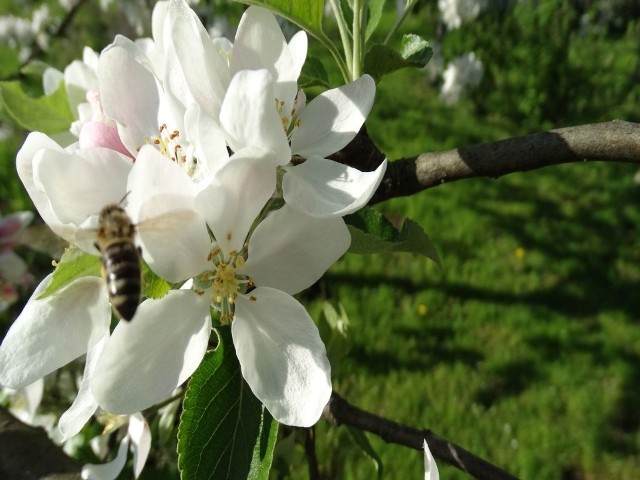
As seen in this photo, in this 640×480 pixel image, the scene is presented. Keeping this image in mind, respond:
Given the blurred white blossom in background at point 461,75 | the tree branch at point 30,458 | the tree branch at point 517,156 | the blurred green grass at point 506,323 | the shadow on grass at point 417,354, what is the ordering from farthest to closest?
the blurred white blossom in background at point 461,75 < the shadow on grass at point 417,354 < the blurred green grass at point 506,323 < the tree branch at point 30,458 < the tree branch at point 517,156

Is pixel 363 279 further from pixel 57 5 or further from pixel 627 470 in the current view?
pixel 57 5

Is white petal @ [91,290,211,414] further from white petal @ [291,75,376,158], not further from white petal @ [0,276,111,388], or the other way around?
white petal @ [291,75,376,158]

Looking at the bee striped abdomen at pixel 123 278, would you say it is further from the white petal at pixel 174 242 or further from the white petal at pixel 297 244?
the white petal at pixel 297 244

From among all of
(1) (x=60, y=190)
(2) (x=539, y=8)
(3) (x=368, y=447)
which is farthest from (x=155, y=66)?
(2) (x=539, y=8)

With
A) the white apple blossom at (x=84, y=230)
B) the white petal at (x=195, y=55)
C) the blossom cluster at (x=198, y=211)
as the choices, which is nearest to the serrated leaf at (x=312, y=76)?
the blossom cluster at (x=198, y=211)

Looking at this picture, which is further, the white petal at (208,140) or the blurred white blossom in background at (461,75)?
the blurred white blossom in background at (461,75)

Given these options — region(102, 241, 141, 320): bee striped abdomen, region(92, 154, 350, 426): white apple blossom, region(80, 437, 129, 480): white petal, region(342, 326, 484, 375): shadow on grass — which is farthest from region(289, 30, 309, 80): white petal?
region(342, 326, 484, 375): shadow on grass

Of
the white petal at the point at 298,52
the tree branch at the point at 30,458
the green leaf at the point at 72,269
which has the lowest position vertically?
the tree branch at the point at 30,458
